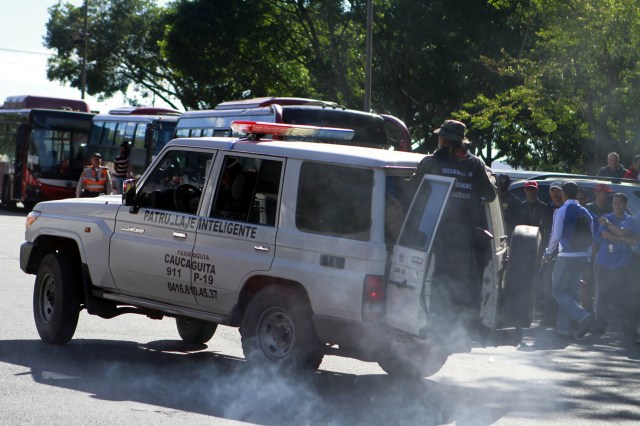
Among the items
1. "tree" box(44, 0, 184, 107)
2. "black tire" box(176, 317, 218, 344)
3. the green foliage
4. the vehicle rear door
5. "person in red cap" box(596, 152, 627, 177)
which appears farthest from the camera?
"tree" box(44, 0, 184, 107)

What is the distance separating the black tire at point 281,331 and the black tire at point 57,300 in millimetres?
1980

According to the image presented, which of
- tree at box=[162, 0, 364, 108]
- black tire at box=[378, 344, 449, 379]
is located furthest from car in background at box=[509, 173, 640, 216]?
tree at box=[162, 0, 364, 108]

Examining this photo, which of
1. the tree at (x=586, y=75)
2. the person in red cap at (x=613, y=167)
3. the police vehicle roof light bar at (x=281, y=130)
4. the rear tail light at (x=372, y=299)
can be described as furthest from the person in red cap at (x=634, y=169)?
the rear tail light at (x=372, y=299)

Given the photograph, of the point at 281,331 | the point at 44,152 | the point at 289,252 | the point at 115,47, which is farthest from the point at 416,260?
the point at 115,47

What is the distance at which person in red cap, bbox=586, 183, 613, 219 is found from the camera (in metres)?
13.5

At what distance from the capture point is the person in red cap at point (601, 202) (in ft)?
44.1

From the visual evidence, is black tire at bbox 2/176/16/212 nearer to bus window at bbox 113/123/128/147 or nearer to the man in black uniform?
bus window at bbox 113/123/128/147

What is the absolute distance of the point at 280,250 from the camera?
797cm

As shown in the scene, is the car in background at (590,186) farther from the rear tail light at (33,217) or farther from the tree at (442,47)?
the tree at (442,47)

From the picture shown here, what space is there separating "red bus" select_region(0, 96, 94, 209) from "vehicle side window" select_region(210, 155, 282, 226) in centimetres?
2469

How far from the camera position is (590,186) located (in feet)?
47.7

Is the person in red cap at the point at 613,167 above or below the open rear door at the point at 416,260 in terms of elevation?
above

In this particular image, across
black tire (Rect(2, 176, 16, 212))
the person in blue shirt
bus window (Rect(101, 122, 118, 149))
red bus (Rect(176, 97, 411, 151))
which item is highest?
red bus (Rect(176, 97, 411, 151))

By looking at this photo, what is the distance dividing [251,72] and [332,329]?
127 feet
